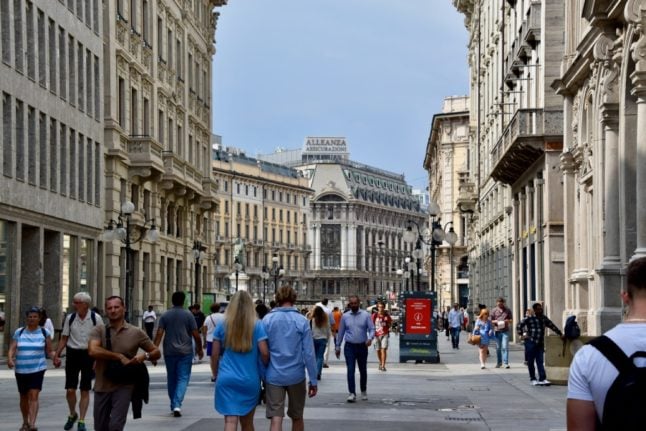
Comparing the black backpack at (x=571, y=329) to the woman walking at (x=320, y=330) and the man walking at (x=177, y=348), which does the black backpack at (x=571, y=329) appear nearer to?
the woman walking at (x=320, y=330)

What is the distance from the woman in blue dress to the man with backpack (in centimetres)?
692

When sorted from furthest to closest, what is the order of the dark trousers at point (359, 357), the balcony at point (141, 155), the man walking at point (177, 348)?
the balcony at point (141, 155), the dark trousers at point (359, 357), the man walking at point (177, 348)

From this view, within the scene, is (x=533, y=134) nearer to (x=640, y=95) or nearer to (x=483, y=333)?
(x=483, y=333)

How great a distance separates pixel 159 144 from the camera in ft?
180

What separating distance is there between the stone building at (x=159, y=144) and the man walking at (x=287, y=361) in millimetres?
27496

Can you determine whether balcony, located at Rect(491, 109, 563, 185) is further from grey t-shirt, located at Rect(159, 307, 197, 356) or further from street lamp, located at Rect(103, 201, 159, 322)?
grey t-shirt, located at Rect(159, 307, 197, 356)

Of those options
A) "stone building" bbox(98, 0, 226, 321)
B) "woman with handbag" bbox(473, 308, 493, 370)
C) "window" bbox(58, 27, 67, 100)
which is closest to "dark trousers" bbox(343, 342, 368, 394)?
"woman with handbag" bbox(473, 308, 493, 370)

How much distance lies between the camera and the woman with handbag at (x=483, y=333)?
113 feet

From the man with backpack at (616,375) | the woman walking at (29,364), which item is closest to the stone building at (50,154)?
the woman walking at (29,364)

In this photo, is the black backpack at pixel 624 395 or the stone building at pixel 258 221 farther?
the stone building at pixel 258 221

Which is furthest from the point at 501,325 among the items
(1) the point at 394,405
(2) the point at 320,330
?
(1) the point at 394,405

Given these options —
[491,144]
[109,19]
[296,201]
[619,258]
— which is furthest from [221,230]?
[619,258]

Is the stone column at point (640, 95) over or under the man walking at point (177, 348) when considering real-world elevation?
over

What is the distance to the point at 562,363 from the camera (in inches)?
1039
